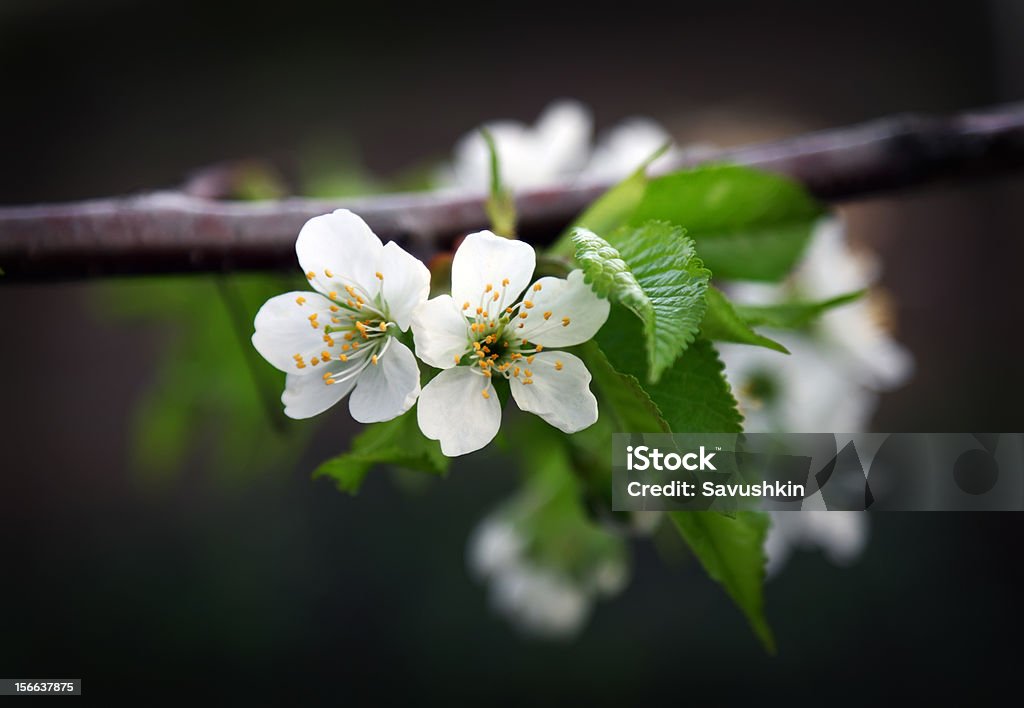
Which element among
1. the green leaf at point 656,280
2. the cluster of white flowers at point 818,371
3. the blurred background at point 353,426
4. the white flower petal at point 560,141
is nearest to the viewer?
the green leaf at point 656,280

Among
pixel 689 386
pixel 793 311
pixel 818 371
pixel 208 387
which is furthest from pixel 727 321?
pixel 208 387

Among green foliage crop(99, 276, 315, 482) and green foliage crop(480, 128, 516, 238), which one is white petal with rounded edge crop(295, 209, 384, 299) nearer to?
green foliage crop(480, 128, 516, 238)

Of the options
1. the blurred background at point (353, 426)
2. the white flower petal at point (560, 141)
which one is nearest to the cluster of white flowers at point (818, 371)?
the white flower petal at point (560, 141)

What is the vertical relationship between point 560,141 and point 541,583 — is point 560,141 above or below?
above

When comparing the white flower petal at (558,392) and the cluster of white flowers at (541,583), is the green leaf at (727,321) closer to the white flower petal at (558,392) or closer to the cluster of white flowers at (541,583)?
the white flower petal at (558,392)

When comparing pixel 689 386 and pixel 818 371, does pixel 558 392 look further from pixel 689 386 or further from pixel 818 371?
pixel 818 371

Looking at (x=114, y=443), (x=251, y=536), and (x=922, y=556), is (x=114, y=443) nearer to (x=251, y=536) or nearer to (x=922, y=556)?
(x=251, y=536)
